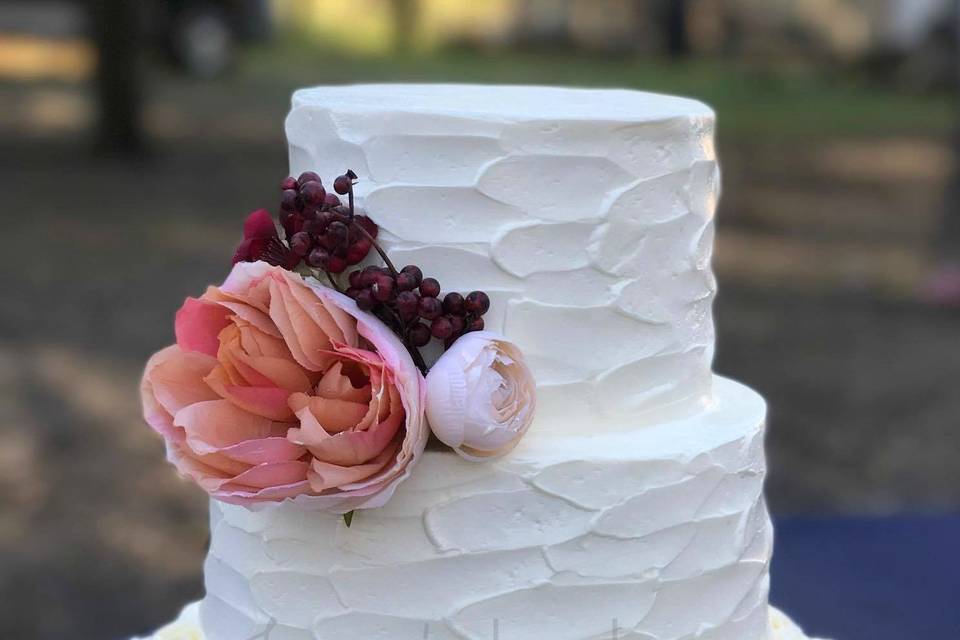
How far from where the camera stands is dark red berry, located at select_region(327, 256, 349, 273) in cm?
126

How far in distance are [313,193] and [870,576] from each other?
1611 millimetres

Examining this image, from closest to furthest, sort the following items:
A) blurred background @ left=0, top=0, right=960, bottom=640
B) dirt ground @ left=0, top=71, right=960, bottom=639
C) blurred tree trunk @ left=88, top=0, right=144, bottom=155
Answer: blurred background @ left=0, top=0, right=960, bottom=640
dirt ground @ left=0, top=71, right=960, bottom=639
blurred tree trunk @ left=88, top=0, right=144, bottom=155

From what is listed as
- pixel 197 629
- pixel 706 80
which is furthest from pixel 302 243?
pixel 706 80

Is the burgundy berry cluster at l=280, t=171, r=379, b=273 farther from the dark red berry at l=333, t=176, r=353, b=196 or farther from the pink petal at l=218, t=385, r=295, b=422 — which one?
the pink petal at l=218, t=385, r=295, b=422

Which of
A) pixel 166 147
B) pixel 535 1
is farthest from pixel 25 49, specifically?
pixel 535 1

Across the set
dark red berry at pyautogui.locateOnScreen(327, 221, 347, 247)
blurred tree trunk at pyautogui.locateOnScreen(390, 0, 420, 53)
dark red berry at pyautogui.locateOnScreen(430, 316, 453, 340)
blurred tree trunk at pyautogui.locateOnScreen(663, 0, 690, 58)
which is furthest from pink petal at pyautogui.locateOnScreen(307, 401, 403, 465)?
blurred tree trunk at pyautogui.locateOnScreen(663, 0, 690, 58)

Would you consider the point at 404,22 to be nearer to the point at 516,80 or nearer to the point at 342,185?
the point at 516,80

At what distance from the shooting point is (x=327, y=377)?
1.18 metres

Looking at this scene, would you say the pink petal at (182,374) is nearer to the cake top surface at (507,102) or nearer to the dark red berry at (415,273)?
the dark red berry at (415,273)

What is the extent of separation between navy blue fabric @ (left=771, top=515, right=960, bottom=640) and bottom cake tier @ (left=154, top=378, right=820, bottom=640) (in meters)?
0.90

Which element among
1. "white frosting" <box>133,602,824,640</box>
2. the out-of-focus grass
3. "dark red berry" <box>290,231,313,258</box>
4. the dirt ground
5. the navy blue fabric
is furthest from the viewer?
the out-of-focus grass

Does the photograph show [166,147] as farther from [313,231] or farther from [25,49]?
[313,231]

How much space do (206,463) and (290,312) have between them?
0.18 metres

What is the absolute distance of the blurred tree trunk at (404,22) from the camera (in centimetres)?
1194
